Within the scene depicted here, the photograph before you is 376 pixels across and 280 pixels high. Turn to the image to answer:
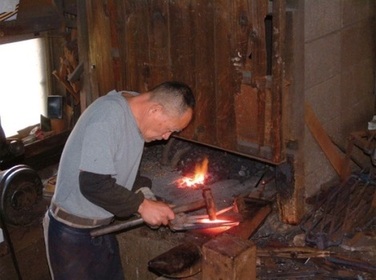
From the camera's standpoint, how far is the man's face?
4703 mm

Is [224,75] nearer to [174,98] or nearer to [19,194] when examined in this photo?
[174,98]

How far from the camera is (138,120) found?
4746mm

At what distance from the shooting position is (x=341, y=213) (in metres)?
6.55

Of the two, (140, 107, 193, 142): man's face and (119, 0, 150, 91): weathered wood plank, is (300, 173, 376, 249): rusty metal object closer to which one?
(140, 107, 193, 142): man's face

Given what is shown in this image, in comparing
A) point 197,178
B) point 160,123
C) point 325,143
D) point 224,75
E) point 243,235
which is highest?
point 224,75

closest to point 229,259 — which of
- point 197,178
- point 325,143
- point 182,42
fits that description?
point 325,143

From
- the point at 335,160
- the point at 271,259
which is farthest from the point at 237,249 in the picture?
the point at 335,160

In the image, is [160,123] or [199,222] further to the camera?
[199,222]

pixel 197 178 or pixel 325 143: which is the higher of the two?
pixel 325 143

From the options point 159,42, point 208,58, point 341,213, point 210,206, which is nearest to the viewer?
point 210,206

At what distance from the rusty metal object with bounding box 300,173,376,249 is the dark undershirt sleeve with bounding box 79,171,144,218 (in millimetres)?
2253

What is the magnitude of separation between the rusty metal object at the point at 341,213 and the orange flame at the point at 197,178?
5.24 feet

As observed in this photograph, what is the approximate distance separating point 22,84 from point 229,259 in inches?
221

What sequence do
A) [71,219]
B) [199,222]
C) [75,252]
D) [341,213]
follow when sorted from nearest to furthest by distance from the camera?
[71,219] < [75,252] < [199,222] < [341,213]
